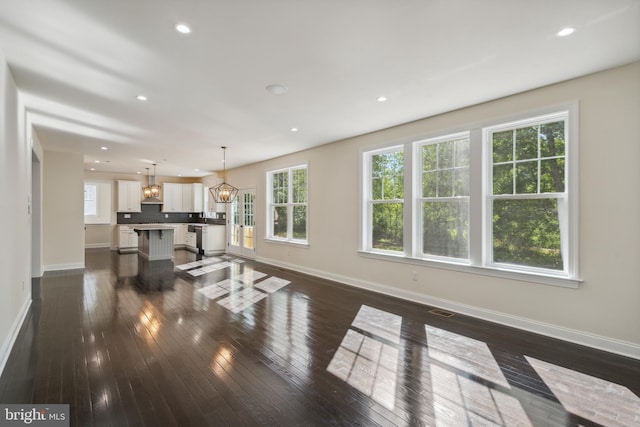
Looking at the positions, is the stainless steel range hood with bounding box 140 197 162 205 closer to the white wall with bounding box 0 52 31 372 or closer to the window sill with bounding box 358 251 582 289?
the white wall with bounding box 0 52 31 372

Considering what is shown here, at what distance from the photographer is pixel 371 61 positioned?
284cm

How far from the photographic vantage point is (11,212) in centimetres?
311

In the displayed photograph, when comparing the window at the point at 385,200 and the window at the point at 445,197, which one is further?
the window at the point at 385,200

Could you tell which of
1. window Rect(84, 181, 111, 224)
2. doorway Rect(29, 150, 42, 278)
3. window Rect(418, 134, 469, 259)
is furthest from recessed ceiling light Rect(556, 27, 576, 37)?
window Rect(84, 181, 111, 224)

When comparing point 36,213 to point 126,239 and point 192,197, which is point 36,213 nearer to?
point 126,239

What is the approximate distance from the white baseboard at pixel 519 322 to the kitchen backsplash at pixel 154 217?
8548mm

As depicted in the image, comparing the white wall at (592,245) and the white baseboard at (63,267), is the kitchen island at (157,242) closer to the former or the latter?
the white baseboard at (63,267)

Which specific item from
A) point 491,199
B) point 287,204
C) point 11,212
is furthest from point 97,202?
point 491,199

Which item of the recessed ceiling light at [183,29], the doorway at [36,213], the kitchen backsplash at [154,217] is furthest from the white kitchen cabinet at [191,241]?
the recessed ceiling light at [183,29]

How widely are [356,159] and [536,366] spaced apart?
3876 mm

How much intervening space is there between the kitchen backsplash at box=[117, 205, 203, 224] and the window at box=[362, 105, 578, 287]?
9.19m

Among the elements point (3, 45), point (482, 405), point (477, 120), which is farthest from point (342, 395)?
point (3, 45)

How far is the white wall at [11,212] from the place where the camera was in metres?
2.69

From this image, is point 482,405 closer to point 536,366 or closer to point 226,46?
point 536,366
